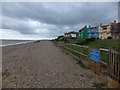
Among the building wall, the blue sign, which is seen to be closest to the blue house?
the building wall

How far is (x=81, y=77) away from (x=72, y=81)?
0.63 meters

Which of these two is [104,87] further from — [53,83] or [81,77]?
[53,83]

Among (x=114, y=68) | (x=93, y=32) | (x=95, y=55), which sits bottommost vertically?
(x=114, y=68)

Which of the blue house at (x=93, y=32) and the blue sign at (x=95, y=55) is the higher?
the blue house at (x=93, y=32)

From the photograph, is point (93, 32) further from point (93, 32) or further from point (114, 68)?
point (114, 68)

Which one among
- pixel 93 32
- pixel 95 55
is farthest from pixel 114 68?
pixel 93 32

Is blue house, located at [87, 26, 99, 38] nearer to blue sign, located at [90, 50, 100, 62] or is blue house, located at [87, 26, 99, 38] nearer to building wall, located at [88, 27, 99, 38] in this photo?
building wall, located at [88, 27, 99, 38]

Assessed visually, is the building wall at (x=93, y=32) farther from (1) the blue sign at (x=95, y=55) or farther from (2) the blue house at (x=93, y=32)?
(1) the blue sign at (x=95, y=55)

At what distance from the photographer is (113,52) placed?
13.2ft

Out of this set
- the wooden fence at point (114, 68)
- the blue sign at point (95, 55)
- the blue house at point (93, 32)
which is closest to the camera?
the wooden fence at point (114, 68)

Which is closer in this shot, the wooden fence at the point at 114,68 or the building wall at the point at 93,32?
the wooden fence at the point at 114,68

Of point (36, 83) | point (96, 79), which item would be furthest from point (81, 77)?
point (36, 83)

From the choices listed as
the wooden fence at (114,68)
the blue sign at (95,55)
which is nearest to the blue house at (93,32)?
the blue sign at (95,55)

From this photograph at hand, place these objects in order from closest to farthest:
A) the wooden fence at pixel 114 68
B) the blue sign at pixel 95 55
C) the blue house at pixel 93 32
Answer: the wooden fence at pixel 114 68 → the blue sign at pixel 95 55 → the blue house at pixel 93 32
